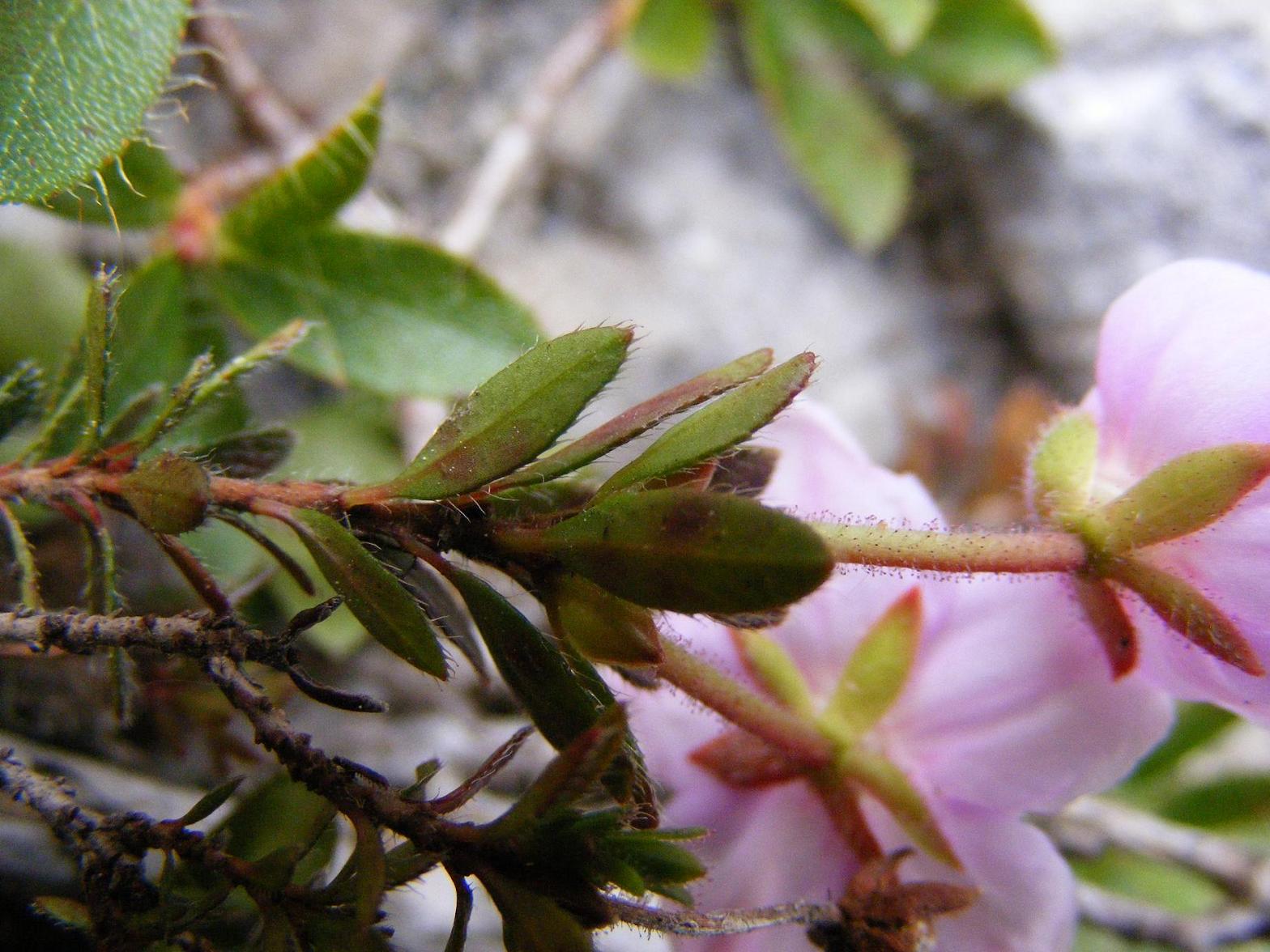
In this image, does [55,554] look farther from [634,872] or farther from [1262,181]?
[1262,181]

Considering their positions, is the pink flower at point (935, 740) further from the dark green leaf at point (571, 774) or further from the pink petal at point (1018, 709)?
the dark green leaf at point (571, 774)

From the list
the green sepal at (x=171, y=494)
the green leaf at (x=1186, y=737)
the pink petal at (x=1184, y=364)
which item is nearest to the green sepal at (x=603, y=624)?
the green sepal at (x=171, y=494)

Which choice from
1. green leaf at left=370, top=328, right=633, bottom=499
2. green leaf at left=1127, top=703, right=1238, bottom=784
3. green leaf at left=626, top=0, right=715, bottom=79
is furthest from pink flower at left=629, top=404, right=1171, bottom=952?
green leaf at left=626, top=0, right=715, bottom=79

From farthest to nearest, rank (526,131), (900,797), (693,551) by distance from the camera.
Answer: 1. (526,131)
2. (900,797)
3. (693,551)

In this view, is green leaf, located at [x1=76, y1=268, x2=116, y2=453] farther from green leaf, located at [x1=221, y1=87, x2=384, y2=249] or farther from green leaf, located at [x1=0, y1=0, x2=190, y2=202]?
green leaf, located at [x1=221, y1=87, x2=384, y2=249]

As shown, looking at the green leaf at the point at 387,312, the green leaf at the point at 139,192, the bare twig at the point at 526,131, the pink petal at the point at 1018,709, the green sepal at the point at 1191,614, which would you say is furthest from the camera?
the bare twig at the point at 526,131

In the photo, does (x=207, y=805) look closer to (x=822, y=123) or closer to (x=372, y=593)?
(x=372, y=593)

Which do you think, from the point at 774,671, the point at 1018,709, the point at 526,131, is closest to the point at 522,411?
the point at 774,671
